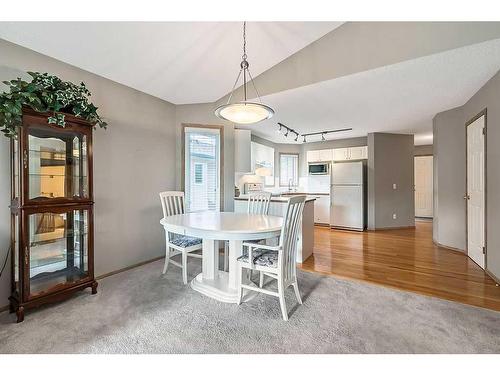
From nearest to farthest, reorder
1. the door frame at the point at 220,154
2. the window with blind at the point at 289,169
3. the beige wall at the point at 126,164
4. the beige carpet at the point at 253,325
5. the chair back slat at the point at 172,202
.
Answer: the beige carpet at the point at 253,325 < the beige wall at the point at 126,164 < the chair back slat at the point at 172,202 < the door frame at the point at 220,154 < the window with blind at the point at 289,169

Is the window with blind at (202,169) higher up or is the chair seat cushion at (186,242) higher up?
the window with blind at (202,169)

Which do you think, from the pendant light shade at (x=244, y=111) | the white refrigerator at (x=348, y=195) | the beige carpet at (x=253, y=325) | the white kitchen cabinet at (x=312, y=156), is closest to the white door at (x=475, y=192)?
the beige carpet at (x=253, y=325)

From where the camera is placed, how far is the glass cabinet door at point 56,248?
208 cm

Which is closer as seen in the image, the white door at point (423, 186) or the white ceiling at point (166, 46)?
the white ceiling at point (166, 46)

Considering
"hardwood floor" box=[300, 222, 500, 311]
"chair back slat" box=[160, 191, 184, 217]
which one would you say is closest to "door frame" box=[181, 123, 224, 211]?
"chair back slat" box=[160, 191, 184, 217]

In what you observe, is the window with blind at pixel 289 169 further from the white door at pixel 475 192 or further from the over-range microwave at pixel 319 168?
the white door at pixel 475 192

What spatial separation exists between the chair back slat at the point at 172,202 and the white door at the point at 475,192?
3.89m

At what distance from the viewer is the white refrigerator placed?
5527 mm

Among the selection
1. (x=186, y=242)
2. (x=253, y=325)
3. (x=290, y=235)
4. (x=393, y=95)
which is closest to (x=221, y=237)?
(x=290, y=235)

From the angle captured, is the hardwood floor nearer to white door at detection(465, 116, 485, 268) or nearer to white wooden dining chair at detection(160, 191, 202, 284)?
white door at detection(465, 116, 485, 268)

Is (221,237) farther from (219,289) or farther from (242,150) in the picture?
(242,150)

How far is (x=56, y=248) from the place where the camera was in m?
2.31

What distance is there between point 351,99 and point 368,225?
11.2ft

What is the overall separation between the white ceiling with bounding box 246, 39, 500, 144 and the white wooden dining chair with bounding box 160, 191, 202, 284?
1.87m
